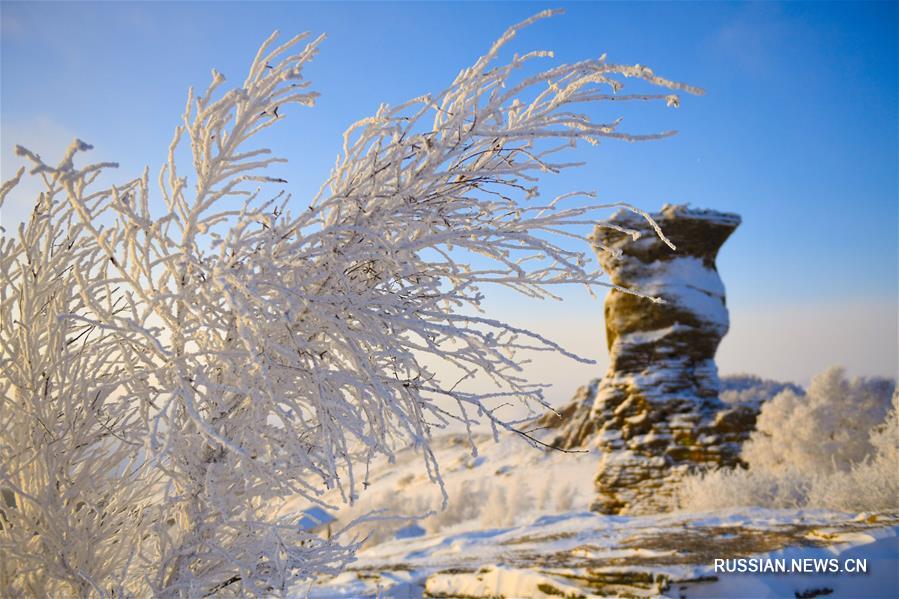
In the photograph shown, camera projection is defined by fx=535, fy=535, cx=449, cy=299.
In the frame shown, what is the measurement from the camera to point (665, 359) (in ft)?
47.8

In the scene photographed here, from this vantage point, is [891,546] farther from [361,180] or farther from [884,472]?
[361,180]

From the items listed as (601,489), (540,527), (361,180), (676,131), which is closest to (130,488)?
(361,180)

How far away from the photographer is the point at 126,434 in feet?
6.59

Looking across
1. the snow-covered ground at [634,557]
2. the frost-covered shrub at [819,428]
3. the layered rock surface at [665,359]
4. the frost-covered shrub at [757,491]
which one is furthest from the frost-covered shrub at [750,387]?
the snow-covered ground at [634,557]

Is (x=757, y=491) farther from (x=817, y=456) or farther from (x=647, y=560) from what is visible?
(x=817, y=456)

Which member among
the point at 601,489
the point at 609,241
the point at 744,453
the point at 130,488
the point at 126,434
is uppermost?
the point at 609,241

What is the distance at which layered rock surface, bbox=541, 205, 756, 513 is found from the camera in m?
13.9

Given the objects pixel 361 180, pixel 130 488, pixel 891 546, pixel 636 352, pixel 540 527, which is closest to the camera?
pixel 361 180

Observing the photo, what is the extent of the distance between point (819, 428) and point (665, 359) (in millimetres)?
4316

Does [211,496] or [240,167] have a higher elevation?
[240,167]

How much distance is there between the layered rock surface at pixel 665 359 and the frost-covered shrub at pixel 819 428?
3.14 feet

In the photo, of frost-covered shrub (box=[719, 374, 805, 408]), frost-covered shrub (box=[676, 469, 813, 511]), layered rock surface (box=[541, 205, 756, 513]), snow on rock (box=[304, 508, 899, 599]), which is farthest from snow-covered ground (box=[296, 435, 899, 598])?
frost-covered shrub (box=[719, 374, 805, 408])

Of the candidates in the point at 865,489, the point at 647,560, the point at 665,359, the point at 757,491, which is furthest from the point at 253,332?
the point at 665,359

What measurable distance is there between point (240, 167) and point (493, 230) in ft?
2.91
